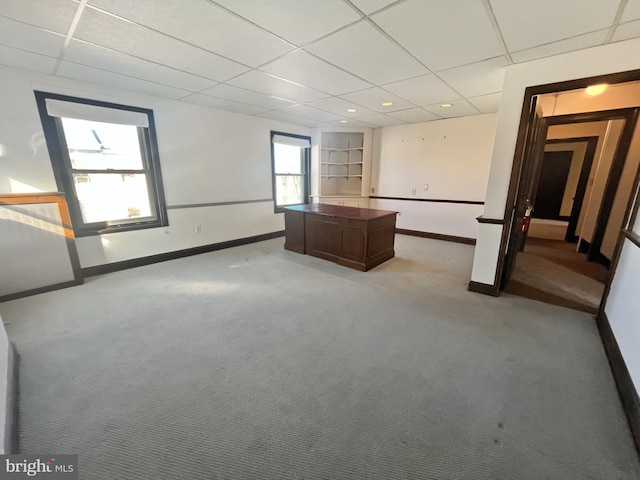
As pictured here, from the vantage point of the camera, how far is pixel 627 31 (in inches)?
75.0

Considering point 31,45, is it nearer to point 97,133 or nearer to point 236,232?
point 97,133

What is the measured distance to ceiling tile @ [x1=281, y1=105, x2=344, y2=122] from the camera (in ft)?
14.0

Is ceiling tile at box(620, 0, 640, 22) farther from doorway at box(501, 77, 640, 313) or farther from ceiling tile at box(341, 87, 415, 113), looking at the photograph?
ceiling tile at box(341, 87, 415, 113)

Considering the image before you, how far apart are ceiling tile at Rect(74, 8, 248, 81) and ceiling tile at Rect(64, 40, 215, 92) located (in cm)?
13

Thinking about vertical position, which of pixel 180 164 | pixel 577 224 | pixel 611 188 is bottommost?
pixel 577 224

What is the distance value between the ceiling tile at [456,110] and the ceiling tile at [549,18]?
1964mm

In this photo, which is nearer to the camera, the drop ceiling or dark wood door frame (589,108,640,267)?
the drop ceiling

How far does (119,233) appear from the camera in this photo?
3.62 m

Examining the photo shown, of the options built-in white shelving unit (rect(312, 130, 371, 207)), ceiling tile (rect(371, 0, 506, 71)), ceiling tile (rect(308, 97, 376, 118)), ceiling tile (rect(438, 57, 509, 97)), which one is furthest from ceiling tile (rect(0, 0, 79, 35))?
built-in white shelving unit (rect(312, 130, 371, 207))

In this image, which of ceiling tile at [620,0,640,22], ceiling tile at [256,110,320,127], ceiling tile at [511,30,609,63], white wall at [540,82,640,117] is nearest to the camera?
ceiling tile at [620,0,640,22]

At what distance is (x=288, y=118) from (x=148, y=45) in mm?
3102

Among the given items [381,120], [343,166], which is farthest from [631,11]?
[343,166]

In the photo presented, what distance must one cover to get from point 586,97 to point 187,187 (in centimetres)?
584

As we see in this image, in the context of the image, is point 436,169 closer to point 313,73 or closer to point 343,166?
point 343,166
